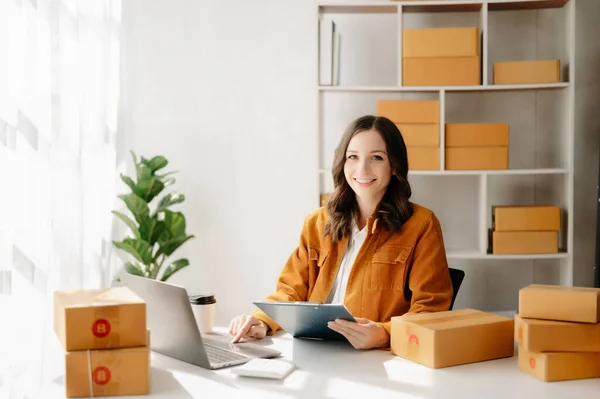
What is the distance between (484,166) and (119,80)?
220 cm

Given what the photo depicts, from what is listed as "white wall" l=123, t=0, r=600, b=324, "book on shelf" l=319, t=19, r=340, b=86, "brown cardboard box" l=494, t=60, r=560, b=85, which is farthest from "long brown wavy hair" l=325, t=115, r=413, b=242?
"white wall" l=123, t=0, r=600, b=324

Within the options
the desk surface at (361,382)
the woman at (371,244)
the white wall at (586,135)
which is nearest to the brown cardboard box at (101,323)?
the desk surface at (361,382)

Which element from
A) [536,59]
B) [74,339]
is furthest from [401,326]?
[536,59]

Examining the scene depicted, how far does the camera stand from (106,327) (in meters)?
1.50

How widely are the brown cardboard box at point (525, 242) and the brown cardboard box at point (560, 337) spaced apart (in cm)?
207

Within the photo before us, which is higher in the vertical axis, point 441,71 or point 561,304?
point 441,71

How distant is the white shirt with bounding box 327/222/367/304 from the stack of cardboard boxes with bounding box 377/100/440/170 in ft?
4.45

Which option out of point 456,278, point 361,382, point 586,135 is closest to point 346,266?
point 456,278

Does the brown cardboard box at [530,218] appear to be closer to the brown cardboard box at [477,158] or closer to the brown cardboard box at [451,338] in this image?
the brown cardboard box at [477,158]

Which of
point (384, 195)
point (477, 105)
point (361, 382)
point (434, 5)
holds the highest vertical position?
point (434, 5)

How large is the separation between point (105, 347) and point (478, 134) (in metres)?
2.65

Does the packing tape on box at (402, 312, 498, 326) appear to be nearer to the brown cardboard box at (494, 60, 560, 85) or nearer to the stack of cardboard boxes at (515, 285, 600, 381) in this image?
the stack of cardboard boxes at (515, 285, 600, 381)

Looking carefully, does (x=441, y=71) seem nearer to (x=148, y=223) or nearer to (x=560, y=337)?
(x=148, y=223)

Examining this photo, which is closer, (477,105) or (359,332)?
(359,332)
